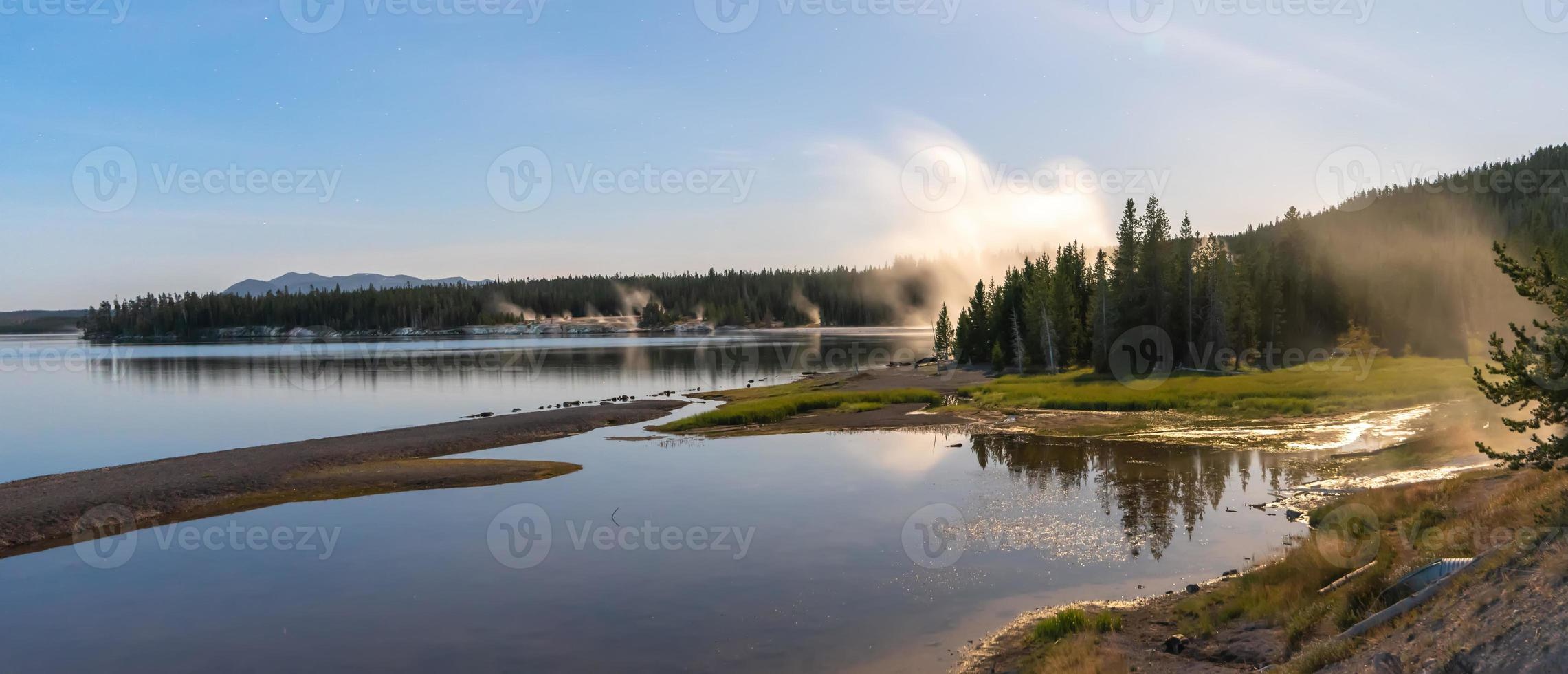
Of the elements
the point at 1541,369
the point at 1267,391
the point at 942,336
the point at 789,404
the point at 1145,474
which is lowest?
the point at 1145,474

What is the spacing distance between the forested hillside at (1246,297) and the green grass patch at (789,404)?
65.5ft

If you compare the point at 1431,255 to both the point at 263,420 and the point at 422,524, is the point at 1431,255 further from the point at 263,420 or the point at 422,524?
the point at 263,420

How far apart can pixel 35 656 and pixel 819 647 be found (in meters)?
16.5

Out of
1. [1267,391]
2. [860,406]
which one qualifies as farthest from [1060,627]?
[1267,391]

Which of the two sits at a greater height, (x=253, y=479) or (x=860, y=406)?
(x=860, y=406)

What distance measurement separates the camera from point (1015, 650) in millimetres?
16922

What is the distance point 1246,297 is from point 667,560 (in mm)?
74240

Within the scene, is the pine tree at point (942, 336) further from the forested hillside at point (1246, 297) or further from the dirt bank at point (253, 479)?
the dirt bank at point (253, 479)

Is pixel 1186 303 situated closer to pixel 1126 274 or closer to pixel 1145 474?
pixel 1126 274

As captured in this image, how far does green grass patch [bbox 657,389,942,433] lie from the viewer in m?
56.6

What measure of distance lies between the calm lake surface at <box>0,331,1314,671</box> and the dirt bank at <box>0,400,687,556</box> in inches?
74.2

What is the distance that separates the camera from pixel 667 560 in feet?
83.0

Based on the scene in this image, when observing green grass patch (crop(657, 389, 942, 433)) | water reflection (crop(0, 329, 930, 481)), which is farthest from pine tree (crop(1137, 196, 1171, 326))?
water reflection (crop(0, 329, 930, 481))

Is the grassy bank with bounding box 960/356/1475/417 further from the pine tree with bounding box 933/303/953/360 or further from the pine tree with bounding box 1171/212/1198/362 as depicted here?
the pine tree with bounding box 933/303/953/360
